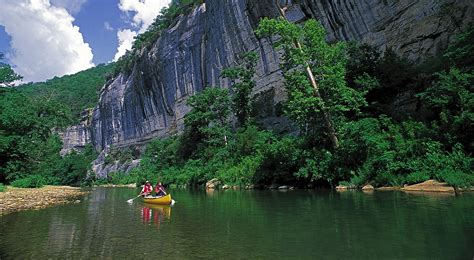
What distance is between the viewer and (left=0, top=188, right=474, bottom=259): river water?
6.20m

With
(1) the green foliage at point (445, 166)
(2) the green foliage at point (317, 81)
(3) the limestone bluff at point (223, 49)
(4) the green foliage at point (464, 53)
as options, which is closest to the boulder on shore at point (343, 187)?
(1) the green foliage at point (445, 166)

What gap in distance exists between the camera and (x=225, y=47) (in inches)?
1812

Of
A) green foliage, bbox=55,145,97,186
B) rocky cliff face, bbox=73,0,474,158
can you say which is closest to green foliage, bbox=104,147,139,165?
rocky cliff face, bbox=73,0,474,158

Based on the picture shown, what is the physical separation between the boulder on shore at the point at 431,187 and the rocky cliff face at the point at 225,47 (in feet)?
38.9

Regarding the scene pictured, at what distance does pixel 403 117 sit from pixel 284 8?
19.2 meters

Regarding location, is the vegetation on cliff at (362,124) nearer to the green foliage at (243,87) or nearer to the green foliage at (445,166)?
the green foliage at (445,166)

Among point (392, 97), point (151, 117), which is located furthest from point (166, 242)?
point (151, 117)

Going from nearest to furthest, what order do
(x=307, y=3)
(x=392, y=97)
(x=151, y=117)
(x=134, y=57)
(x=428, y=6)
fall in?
(x=392, y=97)
(x=428, y=6)
(x=307, y=3)
(x=151, y=117)
(x=134, y=57)

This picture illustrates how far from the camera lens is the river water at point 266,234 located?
20.3 feet

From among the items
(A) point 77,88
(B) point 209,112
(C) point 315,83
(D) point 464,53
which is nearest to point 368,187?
(C) point 315,83

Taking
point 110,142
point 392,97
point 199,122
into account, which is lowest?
point 392,97

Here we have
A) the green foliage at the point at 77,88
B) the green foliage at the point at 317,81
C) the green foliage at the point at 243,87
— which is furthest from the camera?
the green foliage at the point at 77,88

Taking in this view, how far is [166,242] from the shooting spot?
290 inches

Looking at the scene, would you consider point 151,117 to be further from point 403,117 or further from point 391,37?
point 403,117
